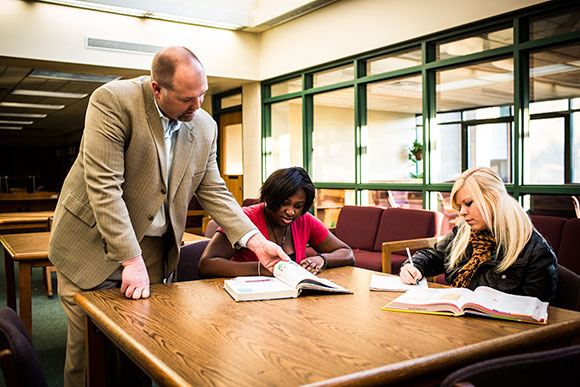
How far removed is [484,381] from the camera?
89cm

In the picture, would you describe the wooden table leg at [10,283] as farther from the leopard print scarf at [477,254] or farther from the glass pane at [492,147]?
the glass pane at [492,147]

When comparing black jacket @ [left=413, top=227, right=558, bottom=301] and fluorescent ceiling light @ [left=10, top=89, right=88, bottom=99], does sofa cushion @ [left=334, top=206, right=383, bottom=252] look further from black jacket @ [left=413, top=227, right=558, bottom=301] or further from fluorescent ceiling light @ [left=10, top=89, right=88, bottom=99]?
fluorescent ceiling light @ [left=10, top=89, right=88, bottom=99]

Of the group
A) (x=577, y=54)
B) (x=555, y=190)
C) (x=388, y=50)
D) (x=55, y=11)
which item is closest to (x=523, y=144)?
(x=555, y=190)

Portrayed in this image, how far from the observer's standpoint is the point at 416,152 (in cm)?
559

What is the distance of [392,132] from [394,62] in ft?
2.57

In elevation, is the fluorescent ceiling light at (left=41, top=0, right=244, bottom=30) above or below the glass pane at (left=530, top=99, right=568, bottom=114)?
above

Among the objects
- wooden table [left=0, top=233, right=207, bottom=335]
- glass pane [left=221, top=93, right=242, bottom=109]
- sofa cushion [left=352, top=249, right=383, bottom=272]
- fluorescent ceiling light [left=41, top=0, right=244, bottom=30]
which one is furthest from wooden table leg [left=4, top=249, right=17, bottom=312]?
glass pane [left=221, top=93, right=242, bottom=109]

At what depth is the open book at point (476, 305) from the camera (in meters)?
1.46

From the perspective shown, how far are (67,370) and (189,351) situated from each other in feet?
3.21

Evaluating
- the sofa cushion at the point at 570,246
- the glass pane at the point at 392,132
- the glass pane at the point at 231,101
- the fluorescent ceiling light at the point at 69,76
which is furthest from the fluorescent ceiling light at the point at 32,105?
the sofa cushion at the point at 570,246

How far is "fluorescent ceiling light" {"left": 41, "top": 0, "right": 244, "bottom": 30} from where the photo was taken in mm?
6203

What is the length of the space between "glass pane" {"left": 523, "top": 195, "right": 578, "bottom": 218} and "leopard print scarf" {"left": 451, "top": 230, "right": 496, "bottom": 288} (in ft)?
7.85

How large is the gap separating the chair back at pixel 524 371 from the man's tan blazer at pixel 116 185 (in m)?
1.22

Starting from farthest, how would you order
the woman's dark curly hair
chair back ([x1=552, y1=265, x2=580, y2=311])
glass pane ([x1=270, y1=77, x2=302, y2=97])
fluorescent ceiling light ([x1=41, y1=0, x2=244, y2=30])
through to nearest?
glass pane ([x1=270, y1=77, x2=302, y2=97])
fluorescent ceiling light ([x1=41, y1=0, x2=244, y2=30])
the woman's dark curly hair
chair back ([x1=552, y1=265, x2=580, y2=311])
